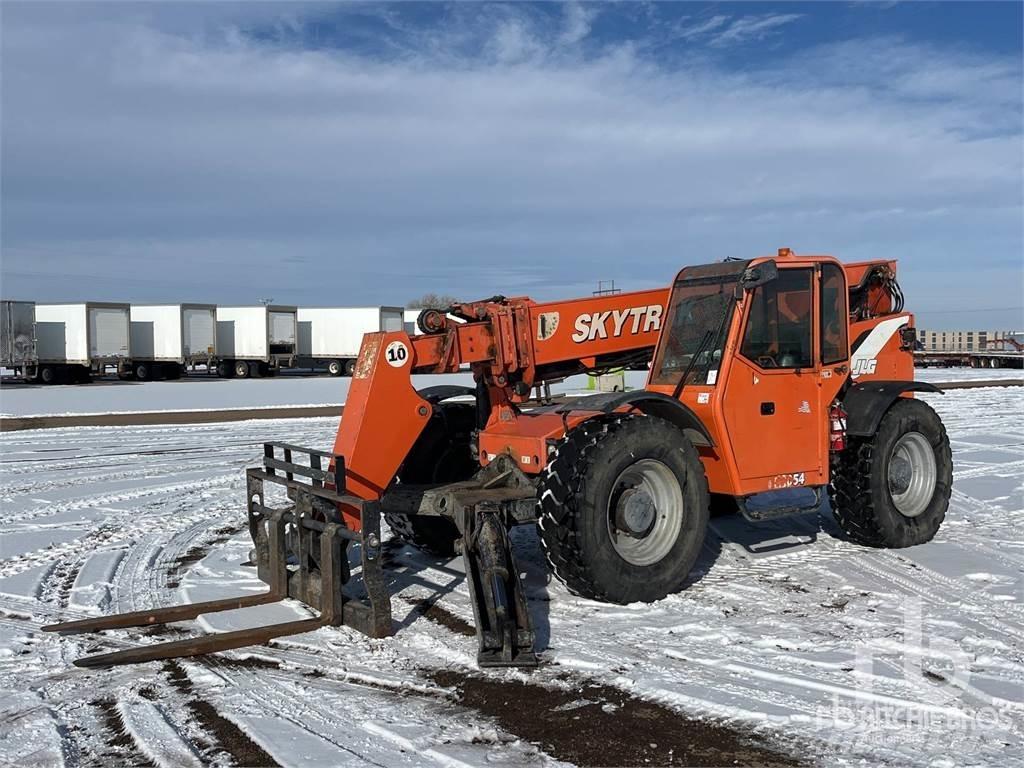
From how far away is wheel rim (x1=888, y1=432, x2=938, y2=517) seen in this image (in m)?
8.27

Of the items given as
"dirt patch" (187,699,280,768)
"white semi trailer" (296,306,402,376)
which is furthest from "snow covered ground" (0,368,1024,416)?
"dirt patch" (187,699,280,768)

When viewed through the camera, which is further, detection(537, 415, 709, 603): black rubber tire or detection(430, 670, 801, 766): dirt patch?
detection(537, 415, 709, 603): black rubber tire

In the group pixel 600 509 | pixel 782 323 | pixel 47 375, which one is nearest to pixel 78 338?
pixel 47 375

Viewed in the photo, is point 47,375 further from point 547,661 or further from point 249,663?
point 547,661

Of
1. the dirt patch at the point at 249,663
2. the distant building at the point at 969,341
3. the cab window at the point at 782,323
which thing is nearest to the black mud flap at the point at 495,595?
the dirt patch at the point at 249,663

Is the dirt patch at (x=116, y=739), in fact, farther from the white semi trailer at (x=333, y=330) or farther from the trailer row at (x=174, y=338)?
the white semi trailer at (x=333, y=330)

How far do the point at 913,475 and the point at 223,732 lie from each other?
21.7ft

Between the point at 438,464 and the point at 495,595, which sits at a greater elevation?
the point at 438,464

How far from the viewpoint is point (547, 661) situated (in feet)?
17.5

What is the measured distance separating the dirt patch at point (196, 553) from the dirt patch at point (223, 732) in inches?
90.5

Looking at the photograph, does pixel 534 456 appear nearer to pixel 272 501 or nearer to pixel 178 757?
pixel 178 757

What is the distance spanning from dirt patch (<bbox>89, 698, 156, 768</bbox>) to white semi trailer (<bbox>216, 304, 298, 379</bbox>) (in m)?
40.7

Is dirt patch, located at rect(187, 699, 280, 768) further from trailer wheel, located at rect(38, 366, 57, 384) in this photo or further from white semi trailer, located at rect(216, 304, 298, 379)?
white semi trailer, located at rect(216, 304, 298, 379)

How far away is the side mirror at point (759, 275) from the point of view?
7000 mm
